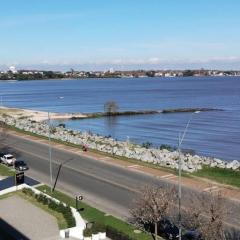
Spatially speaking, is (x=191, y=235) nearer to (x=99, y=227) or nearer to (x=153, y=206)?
(x=153, y=206)

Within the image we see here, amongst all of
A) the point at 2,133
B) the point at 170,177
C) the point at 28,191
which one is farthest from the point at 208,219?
the point at 2,133

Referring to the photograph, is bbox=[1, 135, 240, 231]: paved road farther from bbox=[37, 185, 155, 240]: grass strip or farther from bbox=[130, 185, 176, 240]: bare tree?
bbox=[130, 185, 176, 240]: bare tree

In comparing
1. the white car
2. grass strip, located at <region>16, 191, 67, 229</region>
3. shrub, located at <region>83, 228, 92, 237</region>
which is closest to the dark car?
shrub, located at <region>83, 228, 92, 237</region>

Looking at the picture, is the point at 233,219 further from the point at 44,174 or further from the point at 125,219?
the point at 44,174

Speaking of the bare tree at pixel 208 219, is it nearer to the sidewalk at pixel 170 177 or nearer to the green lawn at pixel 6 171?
the sidewalk at pixel 170 177

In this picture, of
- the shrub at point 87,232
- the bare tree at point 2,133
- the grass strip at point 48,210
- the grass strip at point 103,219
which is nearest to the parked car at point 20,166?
the grass strip at point 48,210

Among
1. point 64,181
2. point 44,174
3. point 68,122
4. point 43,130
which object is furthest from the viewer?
point 68,122

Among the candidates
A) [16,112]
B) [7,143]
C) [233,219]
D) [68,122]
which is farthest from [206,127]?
[233,219]
